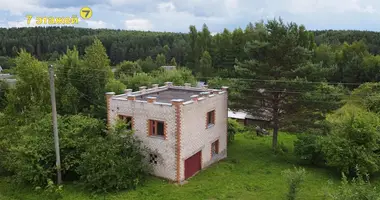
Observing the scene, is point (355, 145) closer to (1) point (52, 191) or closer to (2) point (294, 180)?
(2) point (294, 180)

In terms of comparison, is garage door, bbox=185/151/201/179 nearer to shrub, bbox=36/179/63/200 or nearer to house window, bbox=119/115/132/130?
house window, bbox=119/115/132/130

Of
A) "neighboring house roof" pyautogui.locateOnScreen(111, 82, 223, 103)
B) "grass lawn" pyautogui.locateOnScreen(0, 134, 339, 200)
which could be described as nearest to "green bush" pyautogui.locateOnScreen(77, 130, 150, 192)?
"grass lawn" pyautogui.locateOnScreen(0, 134, 339, 200)

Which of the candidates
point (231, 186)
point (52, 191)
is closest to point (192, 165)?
point (231, 186)

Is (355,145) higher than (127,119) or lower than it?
lower

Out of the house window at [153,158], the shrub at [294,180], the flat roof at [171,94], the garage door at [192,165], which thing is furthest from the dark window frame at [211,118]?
the shrub at [294,180]

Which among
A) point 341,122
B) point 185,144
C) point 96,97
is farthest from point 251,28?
point 185,144

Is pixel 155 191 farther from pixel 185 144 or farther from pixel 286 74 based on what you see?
pixel 286 74
